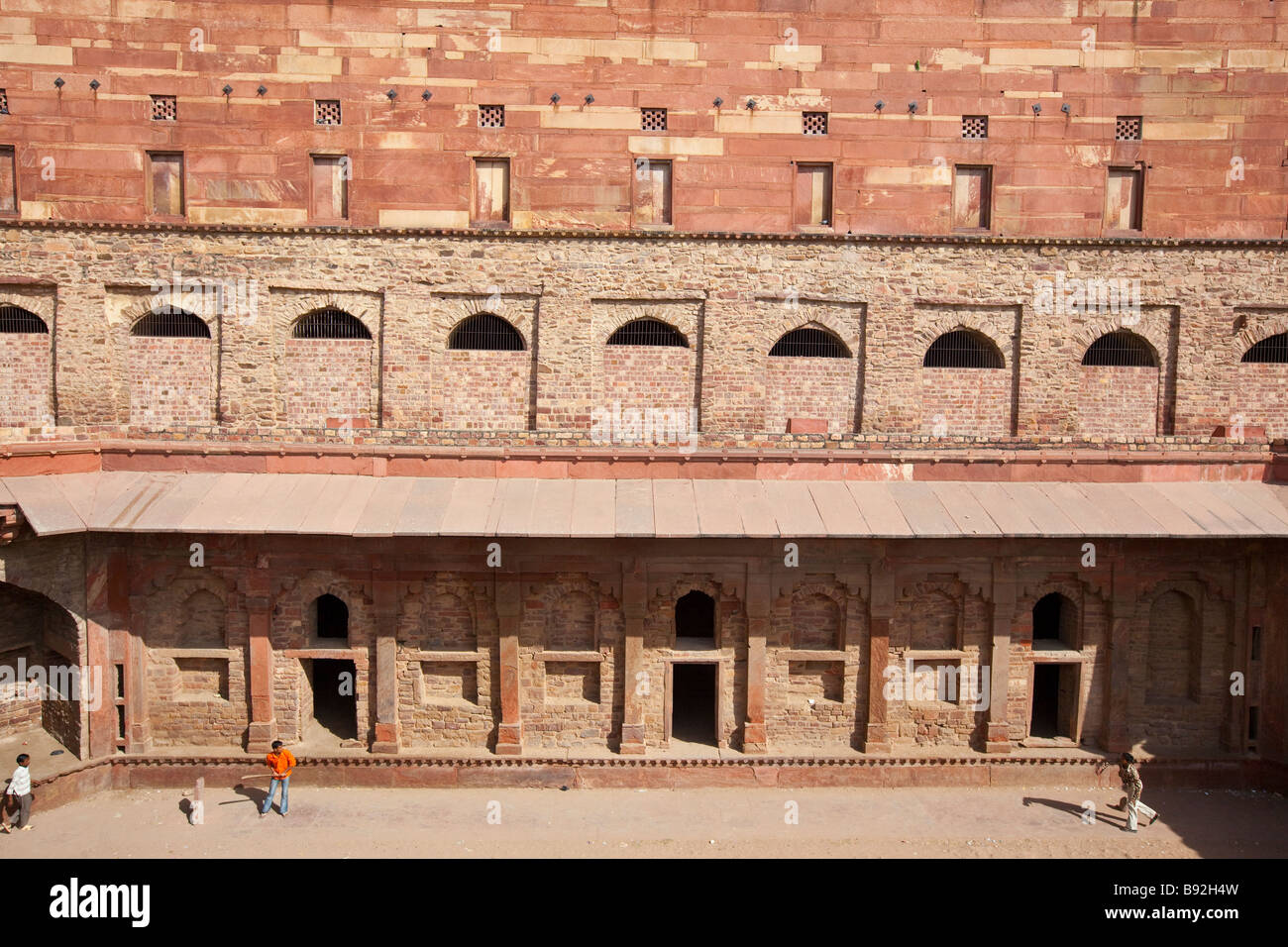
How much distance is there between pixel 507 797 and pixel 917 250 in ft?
48.2

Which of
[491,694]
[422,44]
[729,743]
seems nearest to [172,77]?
[422,44]

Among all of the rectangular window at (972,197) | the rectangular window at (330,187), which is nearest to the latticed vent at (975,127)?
the rectangular window at (972,197)

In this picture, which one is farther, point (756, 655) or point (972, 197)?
point (972, 197)

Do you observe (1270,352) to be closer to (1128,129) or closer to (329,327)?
(1128,129)

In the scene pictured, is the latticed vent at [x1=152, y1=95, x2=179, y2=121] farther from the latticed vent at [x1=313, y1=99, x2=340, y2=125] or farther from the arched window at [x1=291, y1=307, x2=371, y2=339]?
the arched window at [x1=291, y1=307, x2=371, y2=339]

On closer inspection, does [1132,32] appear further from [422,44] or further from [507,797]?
[507,797]

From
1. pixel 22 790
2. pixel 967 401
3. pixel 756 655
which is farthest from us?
pixel 967 401

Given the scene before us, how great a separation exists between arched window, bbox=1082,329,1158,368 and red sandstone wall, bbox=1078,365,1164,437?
0.44ft

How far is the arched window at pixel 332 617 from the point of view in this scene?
16484 millimetres

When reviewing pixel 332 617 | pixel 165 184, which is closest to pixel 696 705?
pixel 332 617

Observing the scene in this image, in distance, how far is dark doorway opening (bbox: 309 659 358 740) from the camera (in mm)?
15047

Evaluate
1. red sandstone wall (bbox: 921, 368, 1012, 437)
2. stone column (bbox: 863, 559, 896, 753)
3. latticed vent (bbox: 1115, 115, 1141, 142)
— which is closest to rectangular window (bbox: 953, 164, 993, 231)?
latticed vent (bbox: 1115, 115, 1141, 142)

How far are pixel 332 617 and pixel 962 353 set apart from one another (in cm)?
1533

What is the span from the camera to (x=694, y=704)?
1645cm
